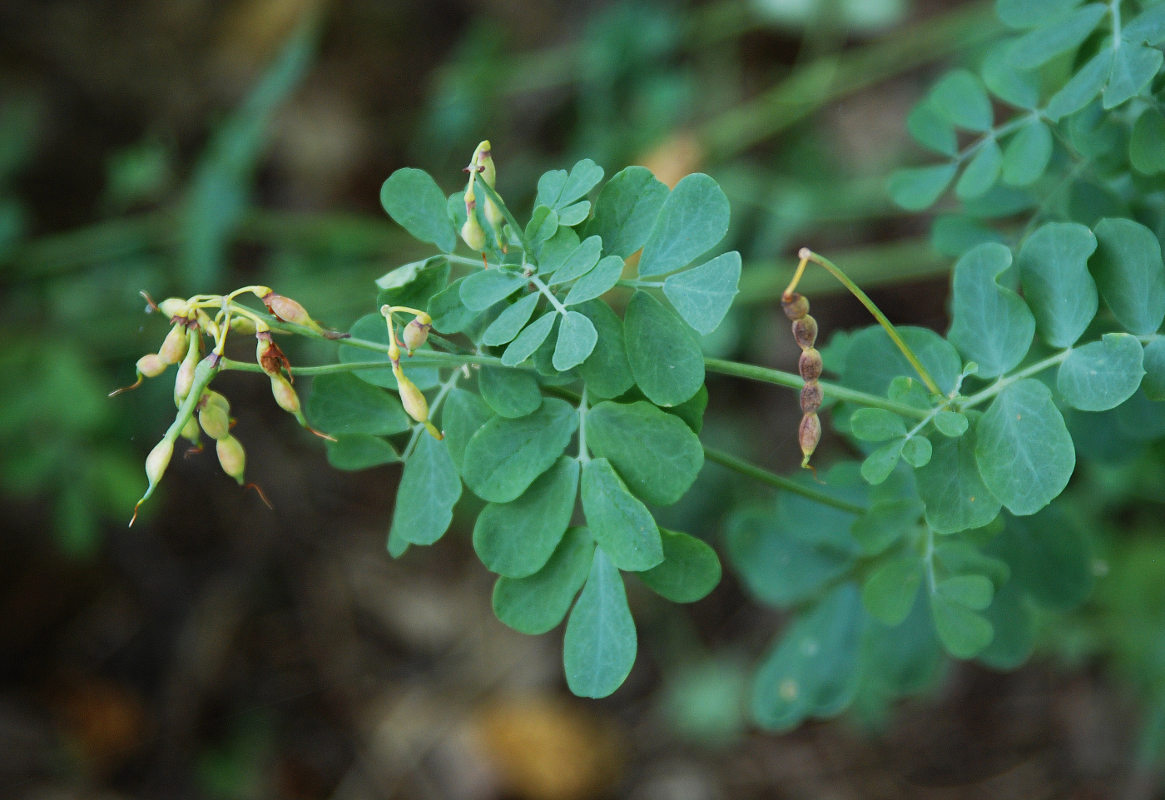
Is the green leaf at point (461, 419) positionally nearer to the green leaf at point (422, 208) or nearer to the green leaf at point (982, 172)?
the green leaf at point (422, 208)

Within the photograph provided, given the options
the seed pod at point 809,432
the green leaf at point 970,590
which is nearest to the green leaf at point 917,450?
the seed pod at point 809,432

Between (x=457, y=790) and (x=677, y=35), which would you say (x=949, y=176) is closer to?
(x=677, y=35)

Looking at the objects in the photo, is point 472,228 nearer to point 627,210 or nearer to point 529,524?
point 627,210

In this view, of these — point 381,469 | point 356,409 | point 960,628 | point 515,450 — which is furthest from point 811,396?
point 381,469

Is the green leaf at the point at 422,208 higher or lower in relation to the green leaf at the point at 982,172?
higher

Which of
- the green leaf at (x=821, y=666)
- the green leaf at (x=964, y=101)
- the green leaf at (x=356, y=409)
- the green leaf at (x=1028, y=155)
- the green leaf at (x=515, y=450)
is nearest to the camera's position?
the green leaf at (x=515, y=450)
